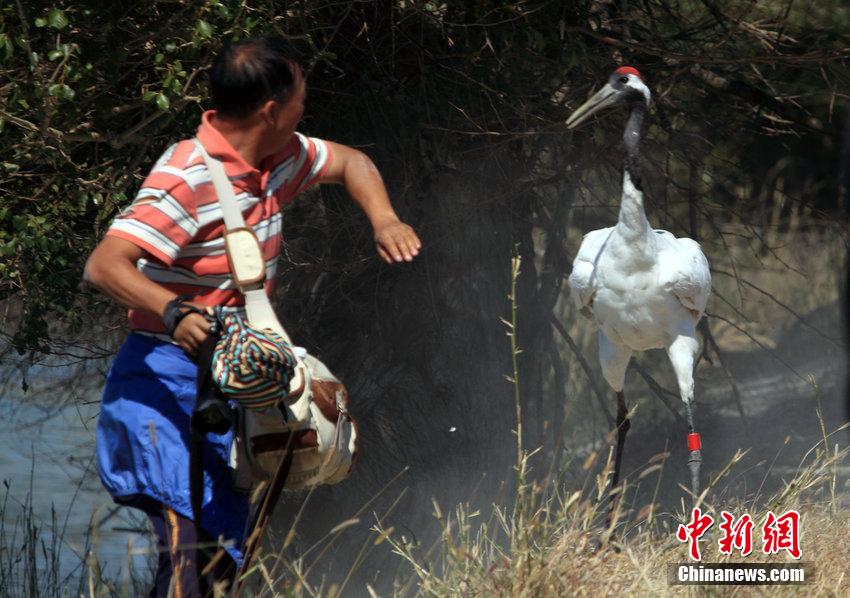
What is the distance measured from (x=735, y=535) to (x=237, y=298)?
1.72 m

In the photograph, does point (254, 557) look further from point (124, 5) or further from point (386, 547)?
point (386, 547)

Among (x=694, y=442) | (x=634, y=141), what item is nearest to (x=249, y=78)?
(x=634, y=141)

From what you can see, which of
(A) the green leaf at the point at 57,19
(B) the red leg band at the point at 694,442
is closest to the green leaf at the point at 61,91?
(A) the green leaf at the point at 57,19

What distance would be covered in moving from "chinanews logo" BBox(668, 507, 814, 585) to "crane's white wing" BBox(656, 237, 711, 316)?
3.96 ft

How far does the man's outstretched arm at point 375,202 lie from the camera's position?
10.4 feet

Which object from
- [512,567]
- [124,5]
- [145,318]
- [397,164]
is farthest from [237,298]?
[397,164]

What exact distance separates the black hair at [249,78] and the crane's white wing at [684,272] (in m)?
2.32

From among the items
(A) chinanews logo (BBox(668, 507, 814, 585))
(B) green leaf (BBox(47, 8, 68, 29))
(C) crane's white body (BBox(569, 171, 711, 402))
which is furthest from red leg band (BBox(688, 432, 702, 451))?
(B) green leaf (BBox(47, 8, 68, 29))

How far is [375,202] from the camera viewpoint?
334cm

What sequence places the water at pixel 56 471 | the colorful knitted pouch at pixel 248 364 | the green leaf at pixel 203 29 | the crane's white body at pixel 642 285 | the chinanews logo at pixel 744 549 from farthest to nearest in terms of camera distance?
the water at pixel 56 471 → the crane's white body at pixel 642 285 → the green leaf at pixel 203 29 → the chinanews logo at pixel 744 549 → the colorful knitted pouch at pixel 248 364

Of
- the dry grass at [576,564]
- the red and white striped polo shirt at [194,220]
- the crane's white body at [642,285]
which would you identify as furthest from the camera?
the crane's white body at [642,285]

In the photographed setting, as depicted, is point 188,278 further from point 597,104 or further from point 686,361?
point 686,361

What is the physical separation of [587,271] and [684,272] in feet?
1.40

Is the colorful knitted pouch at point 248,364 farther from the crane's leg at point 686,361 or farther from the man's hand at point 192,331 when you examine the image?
the crane's leg at point 686,361
